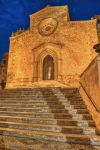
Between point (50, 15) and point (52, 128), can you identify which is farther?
point (50, 15)

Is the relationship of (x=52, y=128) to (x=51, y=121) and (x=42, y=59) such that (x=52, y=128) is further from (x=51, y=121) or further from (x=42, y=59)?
(x=42, y=59)

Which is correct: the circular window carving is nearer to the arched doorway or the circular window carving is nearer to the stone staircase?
the arched doorway

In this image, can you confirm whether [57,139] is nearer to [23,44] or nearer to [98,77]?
[98,77]

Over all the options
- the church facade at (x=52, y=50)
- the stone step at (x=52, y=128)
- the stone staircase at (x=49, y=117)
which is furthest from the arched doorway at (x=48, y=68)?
the stone step at (x=52, y=128)

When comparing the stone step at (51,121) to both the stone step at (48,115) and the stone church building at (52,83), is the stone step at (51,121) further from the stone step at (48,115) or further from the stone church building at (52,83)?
the stone step at (48,115)

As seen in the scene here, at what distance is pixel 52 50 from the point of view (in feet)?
A: 47.8

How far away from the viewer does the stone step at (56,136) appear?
4137 millimetres

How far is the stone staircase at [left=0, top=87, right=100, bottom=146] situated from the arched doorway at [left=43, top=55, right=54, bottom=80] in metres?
5.89

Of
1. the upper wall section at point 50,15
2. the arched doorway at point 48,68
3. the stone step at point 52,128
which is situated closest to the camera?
the stone step at point 52,128

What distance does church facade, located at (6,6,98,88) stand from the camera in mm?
13555

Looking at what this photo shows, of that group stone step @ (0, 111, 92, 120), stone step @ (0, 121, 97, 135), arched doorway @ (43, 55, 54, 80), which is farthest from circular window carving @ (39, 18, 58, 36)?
stone step @ (0, 121, 97, 135)

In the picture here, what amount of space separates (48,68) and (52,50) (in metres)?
1.71

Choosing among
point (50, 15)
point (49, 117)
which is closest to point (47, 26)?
point (50, 15)

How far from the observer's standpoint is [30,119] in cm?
577
